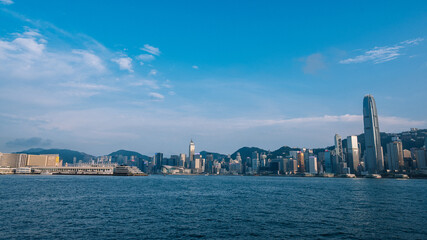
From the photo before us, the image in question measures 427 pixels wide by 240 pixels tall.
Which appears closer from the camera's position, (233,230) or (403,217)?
(233,230)

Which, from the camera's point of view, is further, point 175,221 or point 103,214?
point 103,214

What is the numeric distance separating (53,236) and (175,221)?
1679 centimetres

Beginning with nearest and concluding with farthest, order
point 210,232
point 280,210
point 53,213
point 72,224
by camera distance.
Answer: point 210,232 < point 72,224 < point 53,213 < point 280,210

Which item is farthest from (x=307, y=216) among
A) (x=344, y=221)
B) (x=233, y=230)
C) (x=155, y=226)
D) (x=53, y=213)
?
(x=53, y=213)

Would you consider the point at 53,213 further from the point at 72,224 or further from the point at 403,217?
the point at 403,217

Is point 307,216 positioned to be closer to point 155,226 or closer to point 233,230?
point 233,230

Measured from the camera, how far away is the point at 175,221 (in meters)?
40.7

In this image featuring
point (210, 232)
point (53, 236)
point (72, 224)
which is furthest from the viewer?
point (72, 224)

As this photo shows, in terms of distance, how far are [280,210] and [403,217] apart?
69.9 feet

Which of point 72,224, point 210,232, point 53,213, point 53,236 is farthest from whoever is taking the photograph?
point 53,213

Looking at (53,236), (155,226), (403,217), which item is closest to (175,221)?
(155,226)

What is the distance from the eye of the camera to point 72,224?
37125mm

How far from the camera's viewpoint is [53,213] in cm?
4497

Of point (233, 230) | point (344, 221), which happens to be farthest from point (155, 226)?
point (344, 221)
